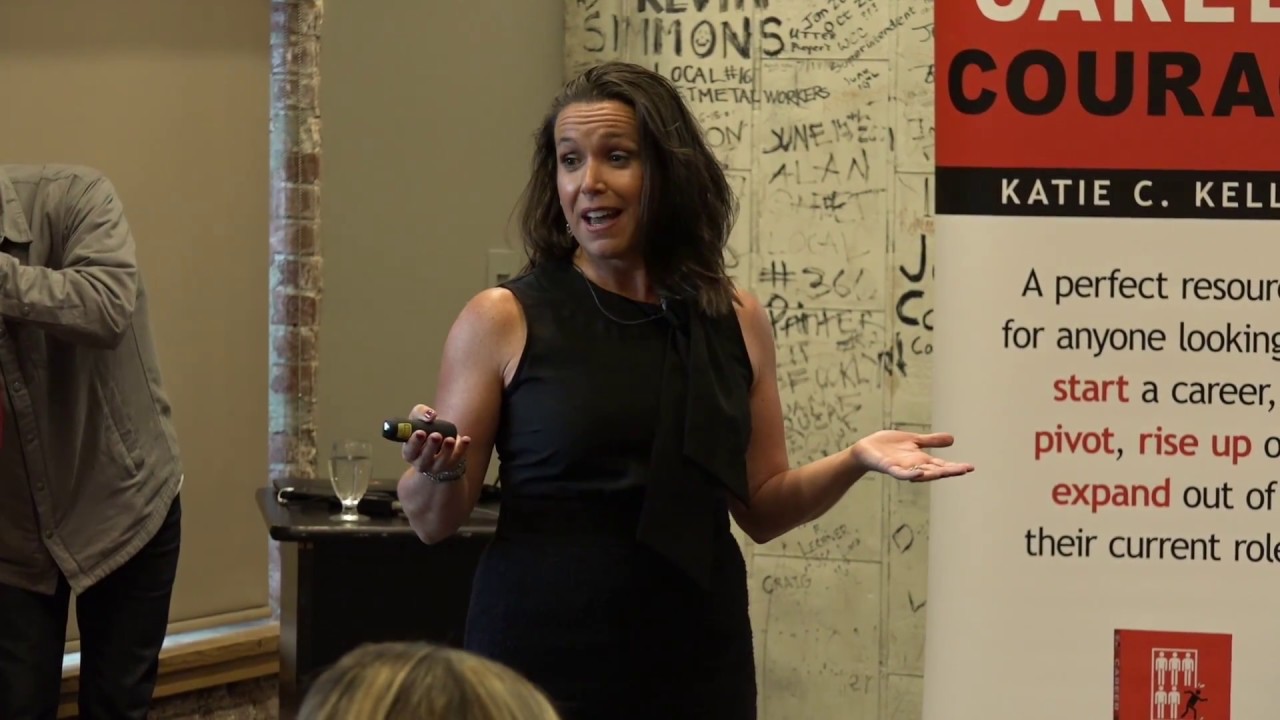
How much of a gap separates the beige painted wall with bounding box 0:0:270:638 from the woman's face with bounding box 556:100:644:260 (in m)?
2.17

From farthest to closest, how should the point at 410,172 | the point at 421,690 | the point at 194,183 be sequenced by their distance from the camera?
Result: the point at 410,172 → the point at 194,183 → the point at 421,690

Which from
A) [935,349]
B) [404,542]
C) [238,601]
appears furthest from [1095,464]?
[238,601]

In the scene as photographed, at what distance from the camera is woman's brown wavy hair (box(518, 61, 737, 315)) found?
1793 millimetres

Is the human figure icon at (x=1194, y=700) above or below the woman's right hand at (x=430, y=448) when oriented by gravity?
below

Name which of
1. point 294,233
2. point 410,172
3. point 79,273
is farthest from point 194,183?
point 79,273

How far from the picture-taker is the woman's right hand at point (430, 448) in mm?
1611

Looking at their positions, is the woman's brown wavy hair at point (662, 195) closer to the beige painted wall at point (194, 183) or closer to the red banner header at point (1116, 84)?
the red banner header at point (1116, 84)

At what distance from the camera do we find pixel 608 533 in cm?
174

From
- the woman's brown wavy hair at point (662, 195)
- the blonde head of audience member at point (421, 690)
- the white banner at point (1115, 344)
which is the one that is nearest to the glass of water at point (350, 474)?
the woman's brown wavy hair at point (662, 195)

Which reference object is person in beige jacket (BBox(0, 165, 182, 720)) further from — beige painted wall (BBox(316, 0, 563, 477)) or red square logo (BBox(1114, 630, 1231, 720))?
red square logo (BBox(1114, 630, 1231, 720))

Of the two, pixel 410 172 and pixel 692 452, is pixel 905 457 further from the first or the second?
pixel 410 172

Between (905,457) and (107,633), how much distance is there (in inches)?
68.8

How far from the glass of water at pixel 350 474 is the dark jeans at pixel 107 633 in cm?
33

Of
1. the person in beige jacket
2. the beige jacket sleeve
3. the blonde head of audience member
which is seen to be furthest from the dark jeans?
the blonde head of audience member
